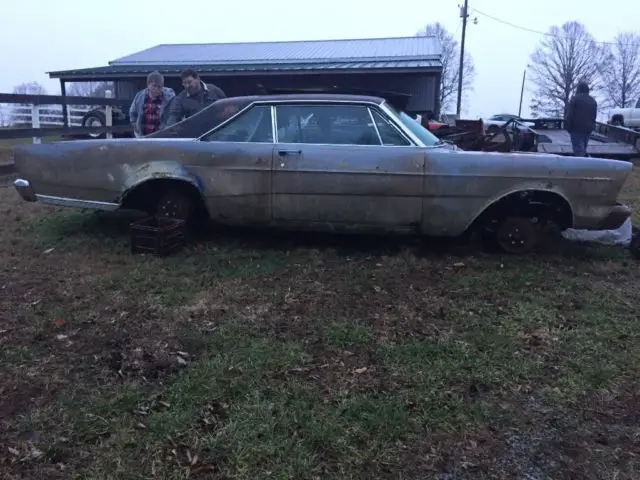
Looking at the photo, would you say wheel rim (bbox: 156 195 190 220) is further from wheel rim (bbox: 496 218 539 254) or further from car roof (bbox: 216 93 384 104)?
wheel rim (bbox: 496 218 539 254)

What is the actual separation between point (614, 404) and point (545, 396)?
32 cm

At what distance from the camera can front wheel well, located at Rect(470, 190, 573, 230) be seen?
15.9 feet

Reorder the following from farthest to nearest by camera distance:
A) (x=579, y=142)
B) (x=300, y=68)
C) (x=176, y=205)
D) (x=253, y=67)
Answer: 1. (x=253, y=67)
2. (x=300, y=68)
3. (x=579, y=142)
4. (x=176, y=205)

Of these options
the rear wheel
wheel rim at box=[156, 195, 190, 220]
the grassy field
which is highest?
wheel rim at box=[156, 195, 190, 220]

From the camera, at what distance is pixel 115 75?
59.9ft

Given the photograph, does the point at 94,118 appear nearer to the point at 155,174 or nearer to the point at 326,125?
the point at 155,174

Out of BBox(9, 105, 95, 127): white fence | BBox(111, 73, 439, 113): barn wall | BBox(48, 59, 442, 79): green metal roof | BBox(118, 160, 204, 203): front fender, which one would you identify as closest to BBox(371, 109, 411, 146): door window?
BBox(118, 160, 204, 203): front fender

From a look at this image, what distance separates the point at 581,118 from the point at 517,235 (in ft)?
19.5

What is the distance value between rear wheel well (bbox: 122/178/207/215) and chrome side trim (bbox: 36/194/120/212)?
0.12 metres

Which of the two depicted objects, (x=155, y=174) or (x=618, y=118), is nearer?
(x=155, y=174)

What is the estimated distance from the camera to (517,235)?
4.94 m

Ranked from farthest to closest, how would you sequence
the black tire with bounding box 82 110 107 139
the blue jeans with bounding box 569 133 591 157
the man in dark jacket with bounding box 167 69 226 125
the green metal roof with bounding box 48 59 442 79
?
the black tire with bounding box 82 110 107 139, the green metal roof with bounding box 48 59 442 79, the blue jeans with bounding box 569 133 591 157, the man in dark jacket with bounding box 167 69 226 125

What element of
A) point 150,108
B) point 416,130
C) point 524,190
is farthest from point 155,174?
point 524,190

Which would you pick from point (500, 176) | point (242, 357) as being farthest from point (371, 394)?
point (500, 176)
